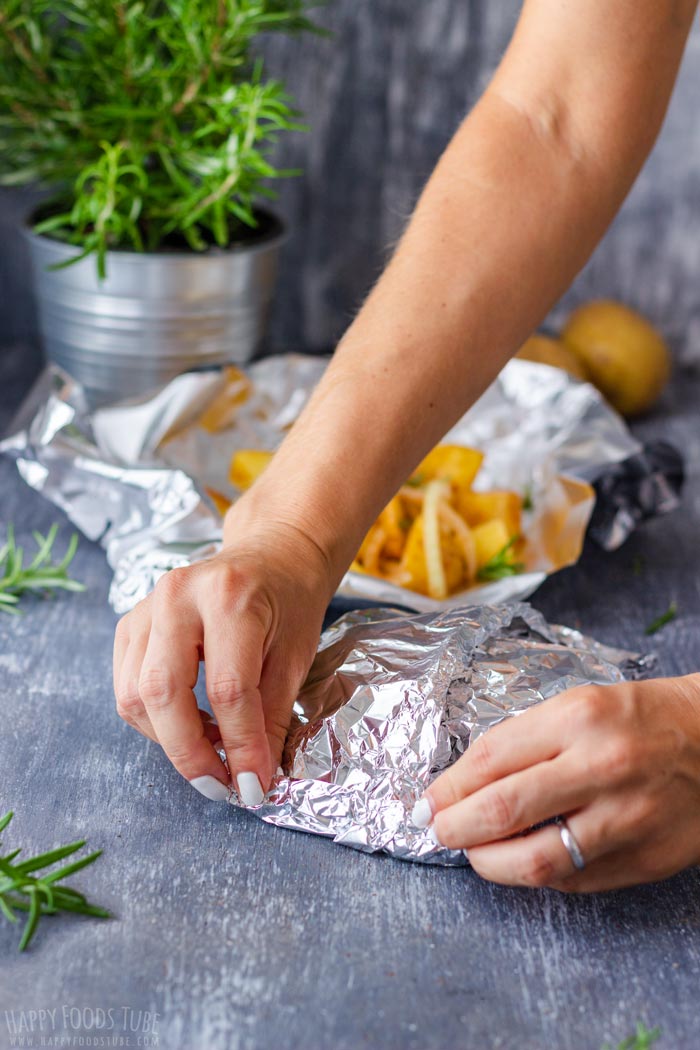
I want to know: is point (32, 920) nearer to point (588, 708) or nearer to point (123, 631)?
point (123, 631)

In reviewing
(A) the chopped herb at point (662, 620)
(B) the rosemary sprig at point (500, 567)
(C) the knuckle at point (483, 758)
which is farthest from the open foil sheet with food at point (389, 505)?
(C) the knuckle at point (483, 758)

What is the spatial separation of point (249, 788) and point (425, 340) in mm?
385

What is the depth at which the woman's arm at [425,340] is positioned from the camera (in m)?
0.72

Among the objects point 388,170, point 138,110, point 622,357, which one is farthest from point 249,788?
point 388,170

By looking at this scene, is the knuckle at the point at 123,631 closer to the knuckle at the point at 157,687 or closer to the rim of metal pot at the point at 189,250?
the knuckle at the point at 157,687

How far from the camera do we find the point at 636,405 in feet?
5.17

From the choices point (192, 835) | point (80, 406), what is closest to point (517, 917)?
point (192, 835)

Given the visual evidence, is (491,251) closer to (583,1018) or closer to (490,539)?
(490,539)

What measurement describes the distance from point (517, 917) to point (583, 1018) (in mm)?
85

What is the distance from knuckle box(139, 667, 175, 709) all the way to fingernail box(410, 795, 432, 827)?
173 millimetres

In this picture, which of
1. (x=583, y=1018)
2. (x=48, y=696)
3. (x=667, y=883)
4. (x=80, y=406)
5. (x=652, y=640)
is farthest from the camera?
(x=80, y=406)

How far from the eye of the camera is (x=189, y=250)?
1370mm

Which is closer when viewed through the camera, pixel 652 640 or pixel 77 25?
pixel 652 640

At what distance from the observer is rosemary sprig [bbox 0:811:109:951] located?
654mm
